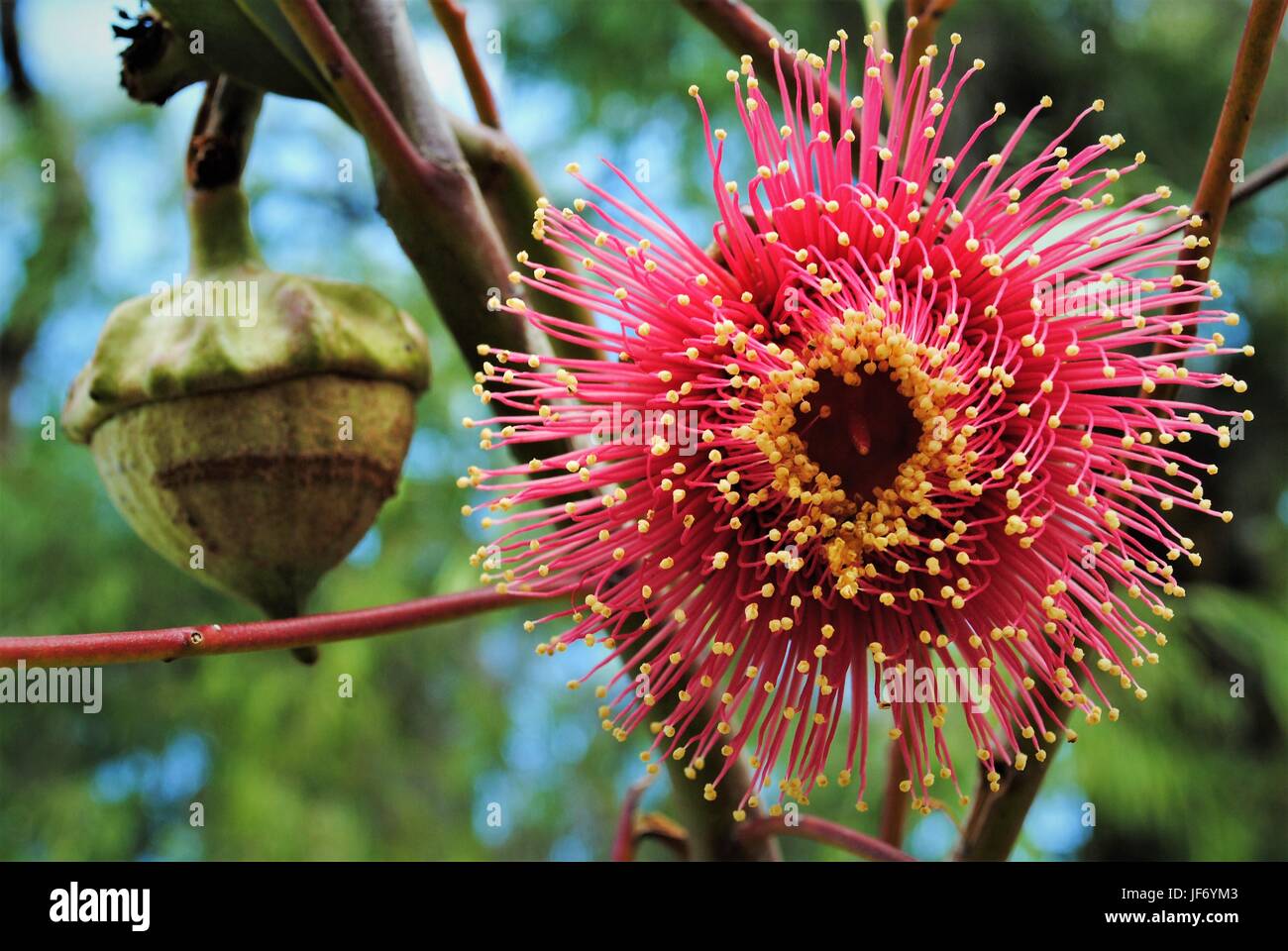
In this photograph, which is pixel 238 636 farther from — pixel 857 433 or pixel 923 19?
pixel 923 19

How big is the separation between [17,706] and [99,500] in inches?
21.3

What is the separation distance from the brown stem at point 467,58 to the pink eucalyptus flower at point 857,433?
0.12m

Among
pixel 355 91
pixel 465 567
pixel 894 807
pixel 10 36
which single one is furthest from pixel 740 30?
pixel 465 567

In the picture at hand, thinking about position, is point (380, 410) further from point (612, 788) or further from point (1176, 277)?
point (612, 788)

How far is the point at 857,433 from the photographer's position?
58 cm

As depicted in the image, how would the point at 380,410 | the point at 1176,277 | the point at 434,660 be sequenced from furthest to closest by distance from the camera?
the point at 434,660 < the point at 380,410 < the point at 1176,277

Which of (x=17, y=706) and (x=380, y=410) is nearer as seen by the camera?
(x=380, y=410)

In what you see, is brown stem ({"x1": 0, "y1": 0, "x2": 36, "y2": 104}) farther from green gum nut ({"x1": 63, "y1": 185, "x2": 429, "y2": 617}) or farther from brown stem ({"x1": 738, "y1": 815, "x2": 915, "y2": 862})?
brown stem ({"x1": 738, "y1": 815, "x2": 915, "y2": 862})

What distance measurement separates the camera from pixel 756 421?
561 millimetres

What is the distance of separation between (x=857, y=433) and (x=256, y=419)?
29 cm

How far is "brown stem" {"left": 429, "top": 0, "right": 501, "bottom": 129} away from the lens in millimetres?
654

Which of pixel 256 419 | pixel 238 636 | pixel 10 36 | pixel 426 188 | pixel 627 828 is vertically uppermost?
pixel 10 36

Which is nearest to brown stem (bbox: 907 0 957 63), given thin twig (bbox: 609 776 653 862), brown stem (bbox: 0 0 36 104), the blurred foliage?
thin twig (bbox: 609 776 653 862)

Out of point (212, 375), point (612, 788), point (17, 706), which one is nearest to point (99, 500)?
point (17, 706)
